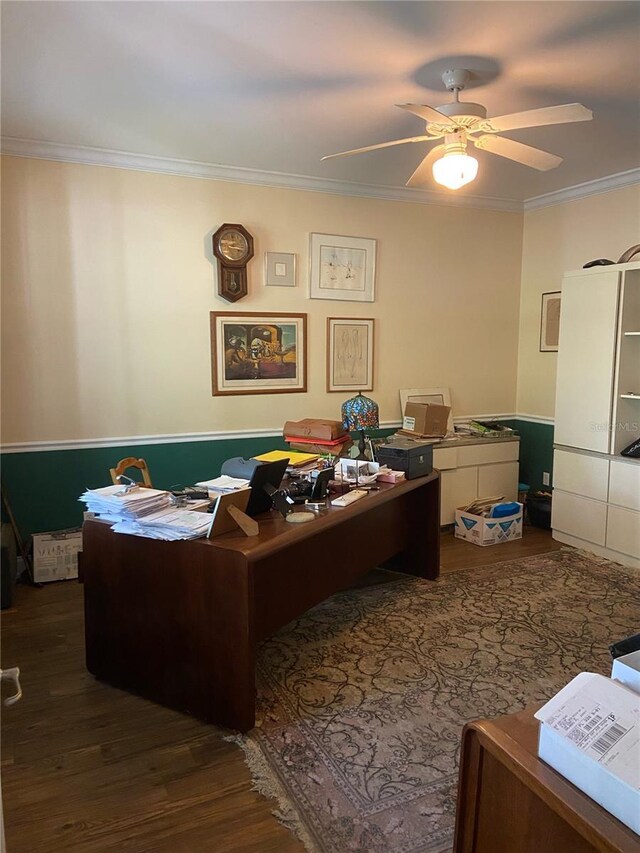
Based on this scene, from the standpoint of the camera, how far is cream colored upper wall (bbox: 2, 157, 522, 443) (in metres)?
3.79

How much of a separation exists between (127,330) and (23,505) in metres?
1.32

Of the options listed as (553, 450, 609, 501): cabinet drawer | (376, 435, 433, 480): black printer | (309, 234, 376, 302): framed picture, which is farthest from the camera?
(309, 234, 376, 302): framed picture

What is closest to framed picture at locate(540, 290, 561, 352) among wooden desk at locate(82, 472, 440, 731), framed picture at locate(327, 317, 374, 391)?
framed picture at locate(327, 317, 374, 391)

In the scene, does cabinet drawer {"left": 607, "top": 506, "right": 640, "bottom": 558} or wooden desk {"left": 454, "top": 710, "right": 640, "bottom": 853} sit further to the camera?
cabinet drawer {"left": 607, "top": 506, "right": 640, "bottom": 558}

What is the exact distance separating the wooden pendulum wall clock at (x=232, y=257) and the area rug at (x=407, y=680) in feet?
7.30

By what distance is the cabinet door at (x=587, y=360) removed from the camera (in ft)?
13.3

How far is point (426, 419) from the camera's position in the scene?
182 inches

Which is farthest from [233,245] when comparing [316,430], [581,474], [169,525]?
[581,474]

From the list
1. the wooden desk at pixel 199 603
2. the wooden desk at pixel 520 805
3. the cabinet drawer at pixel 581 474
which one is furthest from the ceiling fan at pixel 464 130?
the wooden desk at pixel 520 805

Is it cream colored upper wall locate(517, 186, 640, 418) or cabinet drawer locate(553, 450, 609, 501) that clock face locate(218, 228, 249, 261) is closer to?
cream colored upper wall locate(517, 186, 640, 418)

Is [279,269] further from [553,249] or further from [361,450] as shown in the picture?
[553,249]

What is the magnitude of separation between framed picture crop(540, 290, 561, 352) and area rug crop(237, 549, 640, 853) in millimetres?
1933

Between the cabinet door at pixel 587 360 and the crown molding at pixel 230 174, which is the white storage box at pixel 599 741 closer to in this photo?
the cabinet door at pixel 587 360

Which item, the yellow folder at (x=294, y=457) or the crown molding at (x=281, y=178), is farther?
the crown molding at (x=281, y=178)
